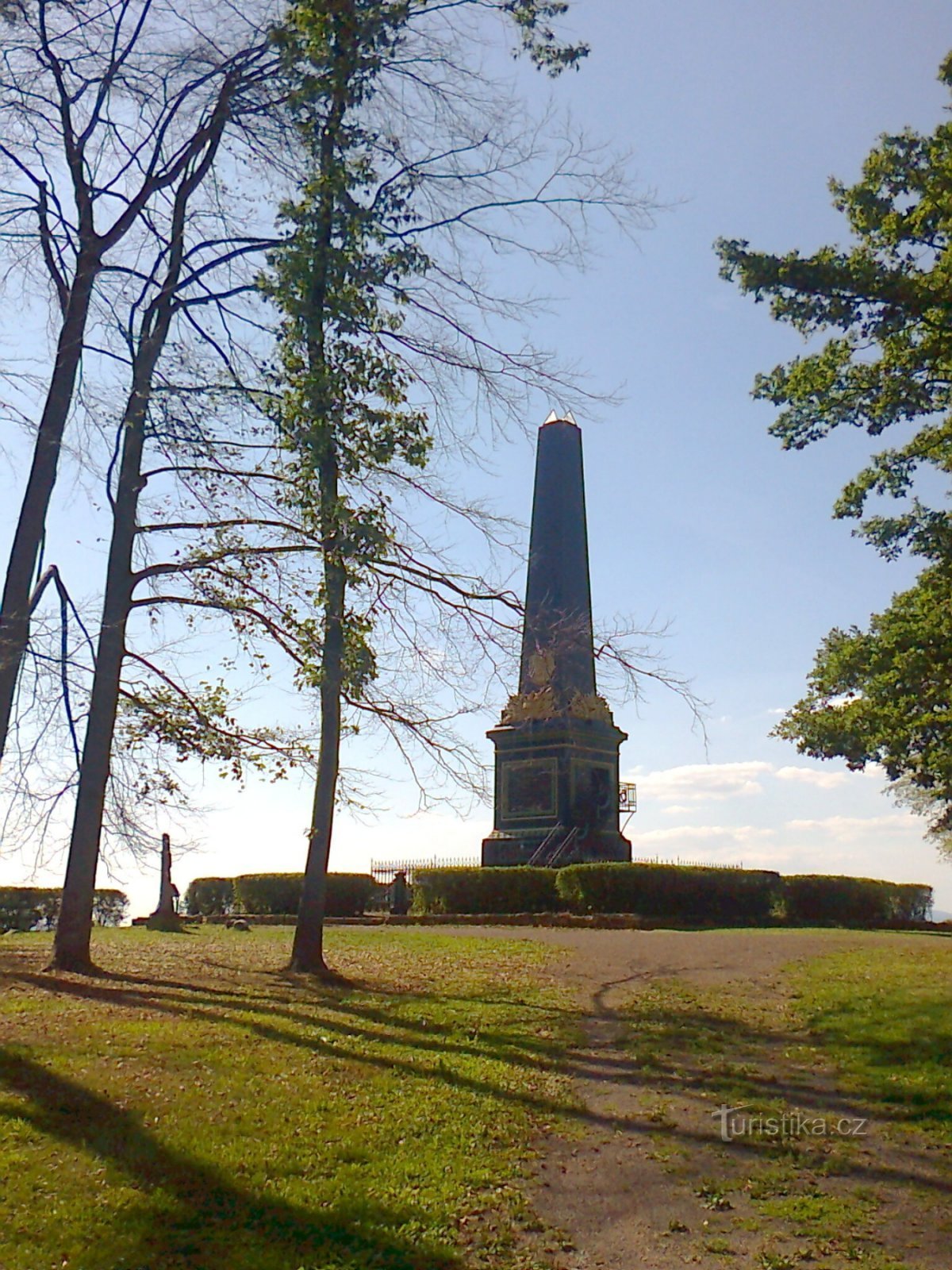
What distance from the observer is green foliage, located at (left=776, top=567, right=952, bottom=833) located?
14117mm

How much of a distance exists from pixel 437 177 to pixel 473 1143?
37.4ft

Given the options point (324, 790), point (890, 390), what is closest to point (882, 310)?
point (890, 390)

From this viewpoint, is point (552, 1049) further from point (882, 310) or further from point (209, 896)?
point (209, 896)

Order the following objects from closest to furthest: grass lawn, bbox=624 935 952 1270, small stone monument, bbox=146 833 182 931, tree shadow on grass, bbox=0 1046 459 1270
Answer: tree shadow on grass, bbox=0 1046 459 1270, grass lawn, bbox=624 935 952 1270, small stone monument, bbox=146 833 182 931

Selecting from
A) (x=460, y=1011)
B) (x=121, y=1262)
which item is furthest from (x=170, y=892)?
(x=121, y=1262)

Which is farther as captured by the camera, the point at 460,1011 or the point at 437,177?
the point at 437,177

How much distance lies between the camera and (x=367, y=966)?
14.0 m

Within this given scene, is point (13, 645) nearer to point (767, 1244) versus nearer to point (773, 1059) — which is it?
point (773, 1059)

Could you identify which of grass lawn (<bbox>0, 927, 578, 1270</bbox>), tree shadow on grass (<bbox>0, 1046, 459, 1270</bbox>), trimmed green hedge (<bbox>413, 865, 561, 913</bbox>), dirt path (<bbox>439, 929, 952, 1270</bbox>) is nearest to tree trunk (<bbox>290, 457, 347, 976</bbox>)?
grass lawn (<bbox>0, 927, 578, 1270</bbox>)
